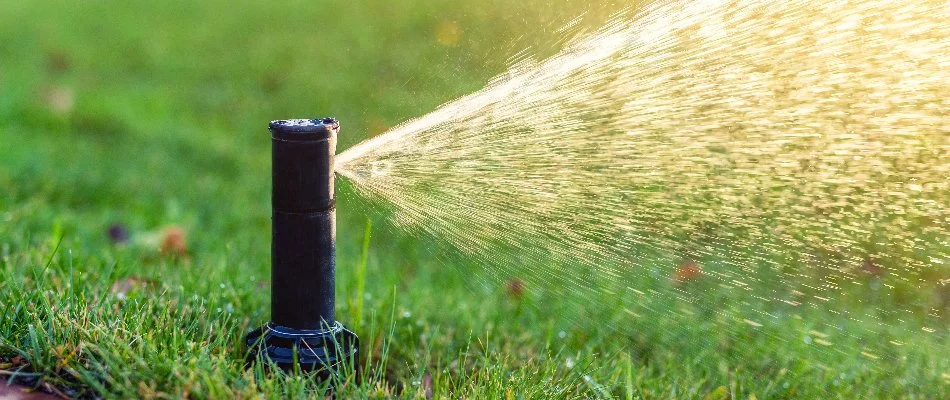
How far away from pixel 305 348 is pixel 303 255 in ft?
0.66

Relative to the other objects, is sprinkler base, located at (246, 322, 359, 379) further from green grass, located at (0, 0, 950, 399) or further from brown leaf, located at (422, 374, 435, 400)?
brown leaf, located at (422, 374, 435, 400)

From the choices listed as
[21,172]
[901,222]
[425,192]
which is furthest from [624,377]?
[21,172]

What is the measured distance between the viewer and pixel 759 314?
9.91ft

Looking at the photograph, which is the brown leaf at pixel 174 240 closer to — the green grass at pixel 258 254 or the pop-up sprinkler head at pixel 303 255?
the green grass at pixel 258 254

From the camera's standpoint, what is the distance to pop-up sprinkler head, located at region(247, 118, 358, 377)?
6.12ft

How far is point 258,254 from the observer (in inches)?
137

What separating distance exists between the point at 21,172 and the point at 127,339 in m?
2.62

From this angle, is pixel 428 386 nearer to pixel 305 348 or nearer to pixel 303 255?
pixel 305 348

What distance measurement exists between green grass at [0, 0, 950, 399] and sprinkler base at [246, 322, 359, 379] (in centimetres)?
6

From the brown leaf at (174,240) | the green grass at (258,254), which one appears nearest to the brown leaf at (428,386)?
the green grass at (258,254)

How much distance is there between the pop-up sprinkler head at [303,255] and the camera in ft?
6.12

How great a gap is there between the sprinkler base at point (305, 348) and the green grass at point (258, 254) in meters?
0.06

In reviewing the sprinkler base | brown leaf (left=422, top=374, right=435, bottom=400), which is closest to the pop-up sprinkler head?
the sprinkler base

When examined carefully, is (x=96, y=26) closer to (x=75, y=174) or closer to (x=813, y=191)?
(x=75, y=174)
